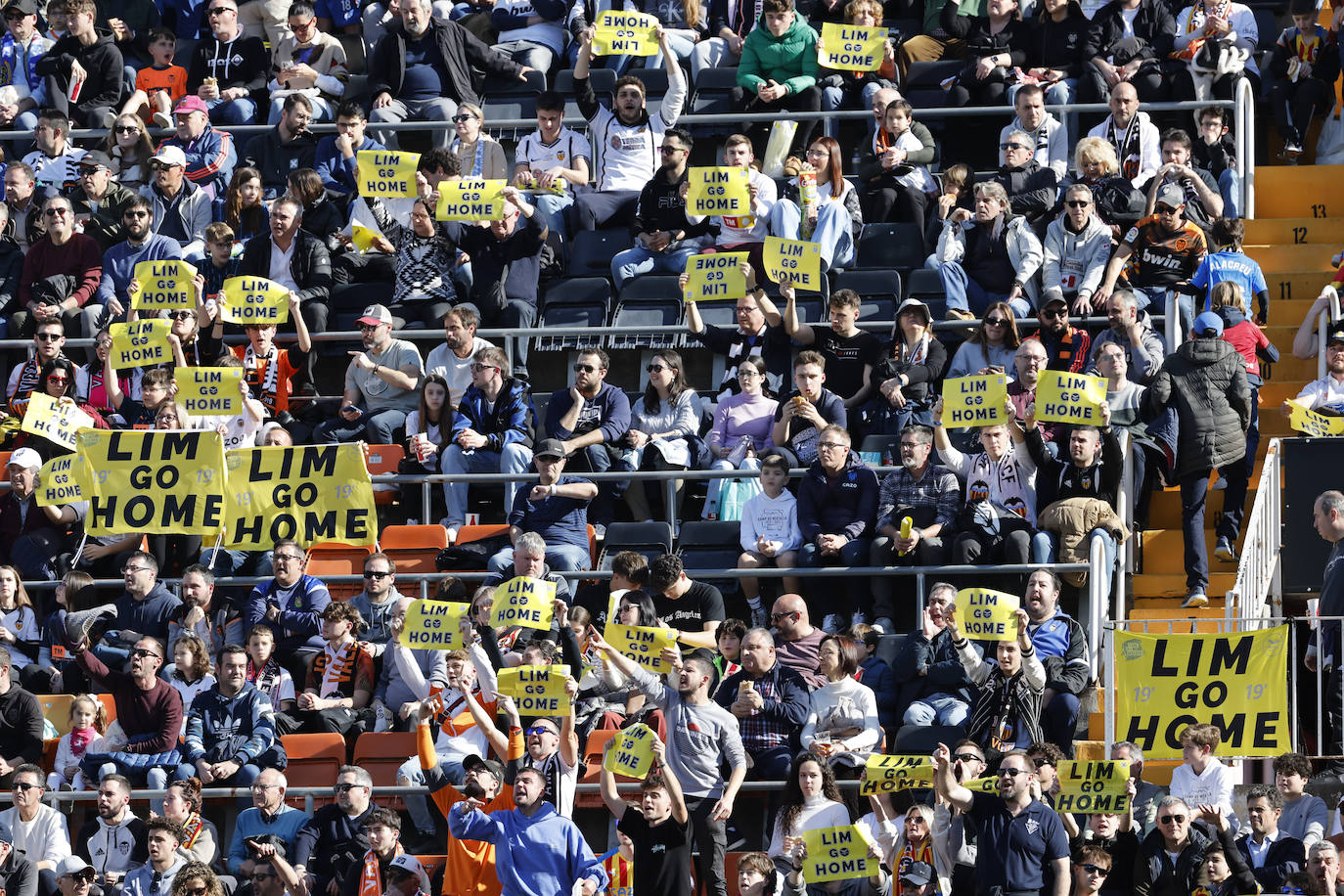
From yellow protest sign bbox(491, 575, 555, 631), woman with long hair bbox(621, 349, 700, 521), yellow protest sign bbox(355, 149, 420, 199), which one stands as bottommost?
yellow protest sign bbox(491, 575, 555, 631)

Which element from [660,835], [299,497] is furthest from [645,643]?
[299,497]

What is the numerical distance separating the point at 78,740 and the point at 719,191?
5.51 m

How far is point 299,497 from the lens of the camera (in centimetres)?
1661

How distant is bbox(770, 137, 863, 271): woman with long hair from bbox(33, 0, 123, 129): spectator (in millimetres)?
5800

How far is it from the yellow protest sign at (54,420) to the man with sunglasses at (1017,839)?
6841mm

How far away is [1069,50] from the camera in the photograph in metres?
19.3

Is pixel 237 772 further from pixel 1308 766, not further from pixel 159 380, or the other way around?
pixel 1308 766

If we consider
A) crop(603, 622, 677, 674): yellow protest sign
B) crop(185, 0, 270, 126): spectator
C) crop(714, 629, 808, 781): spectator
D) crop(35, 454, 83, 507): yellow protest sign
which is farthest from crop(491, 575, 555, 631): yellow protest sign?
crop(185, 0, 270, 126): spectator

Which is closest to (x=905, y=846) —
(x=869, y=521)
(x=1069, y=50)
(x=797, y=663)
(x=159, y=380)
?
(x=797, y=663)

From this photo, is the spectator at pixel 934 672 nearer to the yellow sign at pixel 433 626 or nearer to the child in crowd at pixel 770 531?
the child in crowd at pixel 770 531

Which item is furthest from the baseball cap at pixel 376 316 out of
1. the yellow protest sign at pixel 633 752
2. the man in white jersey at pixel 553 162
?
the yellow protest sign at pixel 633 752

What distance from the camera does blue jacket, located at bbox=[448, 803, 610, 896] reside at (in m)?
13.8

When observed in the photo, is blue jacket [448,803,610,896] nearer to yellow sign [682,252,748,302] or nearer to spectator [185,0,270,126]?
yellow sign [682,252,748,302]

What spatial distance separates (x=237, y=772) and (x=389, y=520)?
2.85 meters
